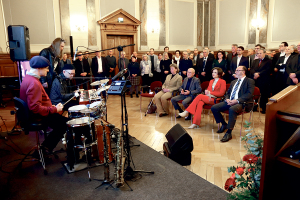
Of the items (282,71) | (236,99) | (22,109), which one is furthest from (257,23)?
(22,109)

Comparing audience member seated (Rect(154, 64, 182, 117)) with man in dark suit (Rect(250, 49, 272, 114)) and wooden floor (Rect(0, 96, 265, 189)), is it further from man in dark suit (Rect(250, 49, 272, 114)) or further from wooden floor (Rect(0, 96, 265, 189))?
man in dark suit (Rect(250, 49, 272, 114))

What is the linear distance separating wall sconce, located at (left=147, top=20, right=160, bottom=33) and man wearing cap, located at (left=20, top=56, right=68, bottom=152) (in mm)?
7647

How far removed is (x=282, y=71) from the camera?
5.46 meters

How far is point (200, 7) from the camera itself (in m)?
10.9

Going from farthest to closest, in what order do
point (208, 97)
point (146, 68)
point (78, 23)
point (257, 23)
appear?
1. point (257, 23)
2. point (78, 23)
3. point (146, 68)
4. point (208, 97)

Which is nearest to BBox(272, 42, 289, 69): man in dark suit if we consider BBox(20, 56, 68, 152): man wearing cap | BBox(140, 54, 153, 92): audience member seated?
BBox(140, 54, 153, 92): audience member seated

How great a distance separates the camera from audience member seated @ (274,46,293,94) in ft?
17.4

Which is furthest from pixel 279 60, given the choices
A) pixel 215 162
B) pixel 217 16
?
pixel 217 16

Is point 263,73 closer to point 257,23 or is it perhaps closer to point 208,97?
point 208,97

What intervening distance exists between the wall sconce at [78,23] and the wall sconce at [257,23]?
6.85 meters

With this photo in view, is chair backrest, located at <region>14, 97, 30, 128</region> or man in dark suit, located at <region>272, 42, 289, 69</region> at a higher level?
man in dark suit, located at <region>272, 42, 289, 69</region>

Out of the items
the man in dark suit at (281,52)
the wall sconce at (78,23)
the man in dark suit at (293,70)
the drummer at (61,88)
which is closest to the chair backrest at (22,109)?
the drummer at (61,88)

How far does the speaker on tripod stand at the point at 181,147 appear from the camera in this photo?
9.63ft

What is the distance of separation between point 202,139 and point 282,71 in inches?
124
